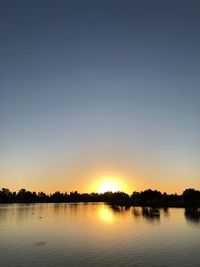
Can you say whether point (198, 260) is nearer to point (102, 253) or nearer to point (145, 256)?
point (145, 256)

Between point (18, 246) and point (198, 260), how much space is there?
45456mm

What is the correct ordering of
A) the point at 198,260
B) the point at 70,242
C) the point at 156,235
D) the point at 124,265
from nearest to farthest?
the point at 124,265 → the point at 198,260 → the point at 70,242 → the point at 156,235

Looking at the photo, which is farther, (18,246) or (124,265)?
(18,246)

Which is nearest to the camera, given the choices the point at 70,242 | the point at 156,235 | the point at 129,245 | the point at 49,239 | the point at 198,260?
the point at 198,260

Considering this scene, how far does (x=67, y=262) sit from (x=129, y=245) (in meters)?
24.0

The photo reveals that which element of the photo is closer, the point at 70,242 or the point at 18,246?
the point at 18,246

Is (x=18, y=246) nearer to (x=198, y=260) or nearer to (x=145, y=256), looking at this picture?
(x=145, y=256)

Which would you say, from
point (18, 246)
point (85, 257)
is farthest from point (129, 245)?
point (18, 246)

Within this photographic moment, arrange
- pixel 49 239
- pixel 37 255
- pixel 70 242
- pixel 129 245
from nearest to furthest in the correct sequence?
1. pixel 37 255
2. pixel 129 245
3. pixel 70 242
4. pixel 49 239

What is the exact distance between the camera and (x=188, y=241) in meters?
87.4

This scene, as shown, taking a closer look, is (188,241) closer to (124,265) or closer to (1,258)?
(124,265)

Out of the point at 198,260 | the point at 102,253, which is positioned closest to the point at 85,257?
the point at 102,253

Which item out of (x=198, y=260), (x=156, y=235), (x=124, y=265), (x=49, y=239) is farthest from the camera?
(x=156, y=235)

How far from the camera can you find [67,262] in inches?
2430
